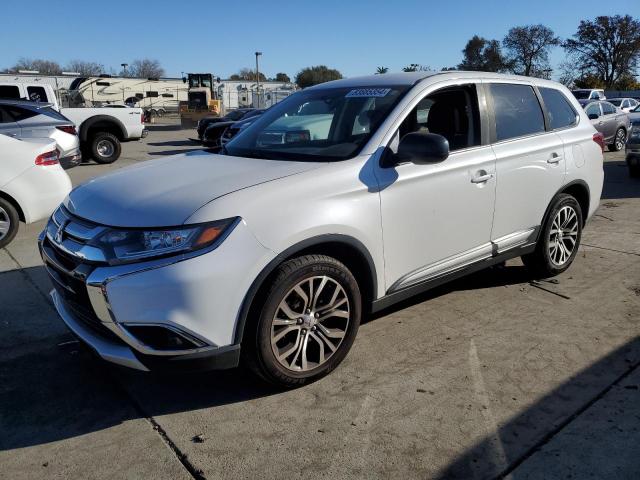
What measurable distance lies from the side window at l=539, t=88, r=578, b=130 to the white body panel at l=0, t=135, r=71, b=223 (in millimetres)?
5120

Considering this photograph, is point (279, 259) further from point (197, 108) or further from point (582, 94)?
point (197, 108)

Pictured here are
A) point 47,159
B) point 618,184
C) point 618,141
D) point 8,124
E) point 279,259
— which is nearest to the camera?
point 279,259

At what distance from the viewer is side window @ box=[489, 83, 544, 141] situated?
420cm

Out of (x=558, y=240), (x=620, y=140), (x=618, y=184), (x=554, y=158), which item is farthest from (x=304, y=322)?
(x=620, y=140)

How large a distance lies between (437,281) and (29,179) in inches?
185

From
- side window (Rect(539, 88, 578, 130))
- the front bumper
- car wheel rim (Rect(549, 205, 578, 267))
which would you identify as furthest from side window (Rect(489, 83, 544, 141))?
the front bumper

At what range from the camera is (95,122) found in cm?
1467

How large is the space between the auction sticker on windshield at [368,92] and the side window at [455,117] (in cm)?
34

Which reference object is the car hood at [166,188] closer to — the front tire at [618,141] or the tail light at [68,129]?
the tail light at [68,129]

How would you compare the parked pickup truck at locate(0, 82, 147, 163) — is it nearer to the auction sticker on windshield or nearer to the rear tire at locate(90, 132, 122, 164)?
the rear tire at locate(90, 132, 122, 164)

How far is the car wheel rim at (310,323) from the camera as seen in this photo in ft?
9.77

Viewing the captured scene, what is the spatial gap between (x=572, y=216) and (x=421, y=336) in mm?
2116

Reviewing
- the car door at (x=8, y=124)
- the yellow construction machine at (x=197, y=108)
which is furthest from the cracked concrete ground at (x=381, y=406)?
the yellow construction machine at (x=197, y=108)

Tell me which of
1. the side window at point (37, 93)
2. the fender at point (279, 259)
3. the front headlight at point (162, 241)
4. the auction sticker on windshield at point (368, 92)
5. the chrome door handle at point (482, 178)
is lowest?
the fender at point (279, 259)
